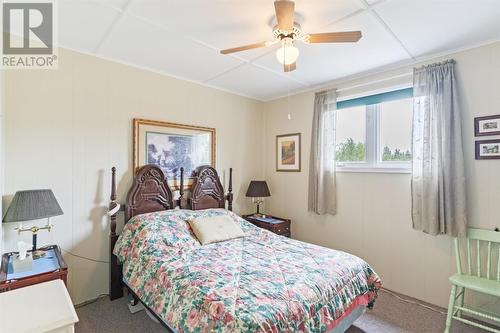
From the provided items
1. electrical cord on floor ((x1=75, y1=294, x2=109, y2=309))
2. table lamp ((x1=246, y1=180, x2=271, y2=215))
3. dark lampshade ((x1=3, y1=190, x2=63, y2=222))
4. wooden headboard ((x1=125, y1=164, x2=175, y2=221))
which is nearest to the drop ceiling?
wooden headboard ((x1=125, y1=164, x2=175, y2=221))

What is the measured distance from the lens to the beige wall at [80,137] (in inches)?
89.2

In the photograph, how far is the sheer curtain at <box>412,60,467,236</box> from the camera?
2.41 meters

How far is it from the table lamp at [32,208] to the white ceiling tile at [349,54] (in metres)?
2.36

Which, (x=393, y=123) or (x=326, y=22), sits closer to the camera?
(x=326, y=22)

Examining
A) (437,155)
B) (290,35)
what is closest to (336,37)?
(290,35)

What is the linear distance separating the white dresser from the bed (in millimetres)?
695

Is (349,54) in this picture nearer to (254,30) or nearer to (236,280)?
(254,30)

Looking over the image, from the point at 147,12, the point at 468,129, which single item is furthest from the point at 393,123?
the point at 147,12

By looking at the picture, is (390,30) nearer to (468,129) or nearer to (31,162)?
(468,129)

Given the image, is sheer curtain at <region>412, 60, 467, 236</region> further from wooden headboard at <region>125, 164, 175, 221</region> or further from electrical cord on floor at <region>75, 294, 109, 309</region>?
electrical cord on floor at <region>75, 294, 109, 309</region>

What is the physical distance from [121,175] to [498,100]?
12.2ft

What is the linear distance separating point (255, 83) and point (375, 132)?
5.42 ft

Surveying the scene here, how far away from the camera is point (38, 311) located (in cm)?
114

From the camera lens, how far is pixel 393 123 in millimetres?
3012
